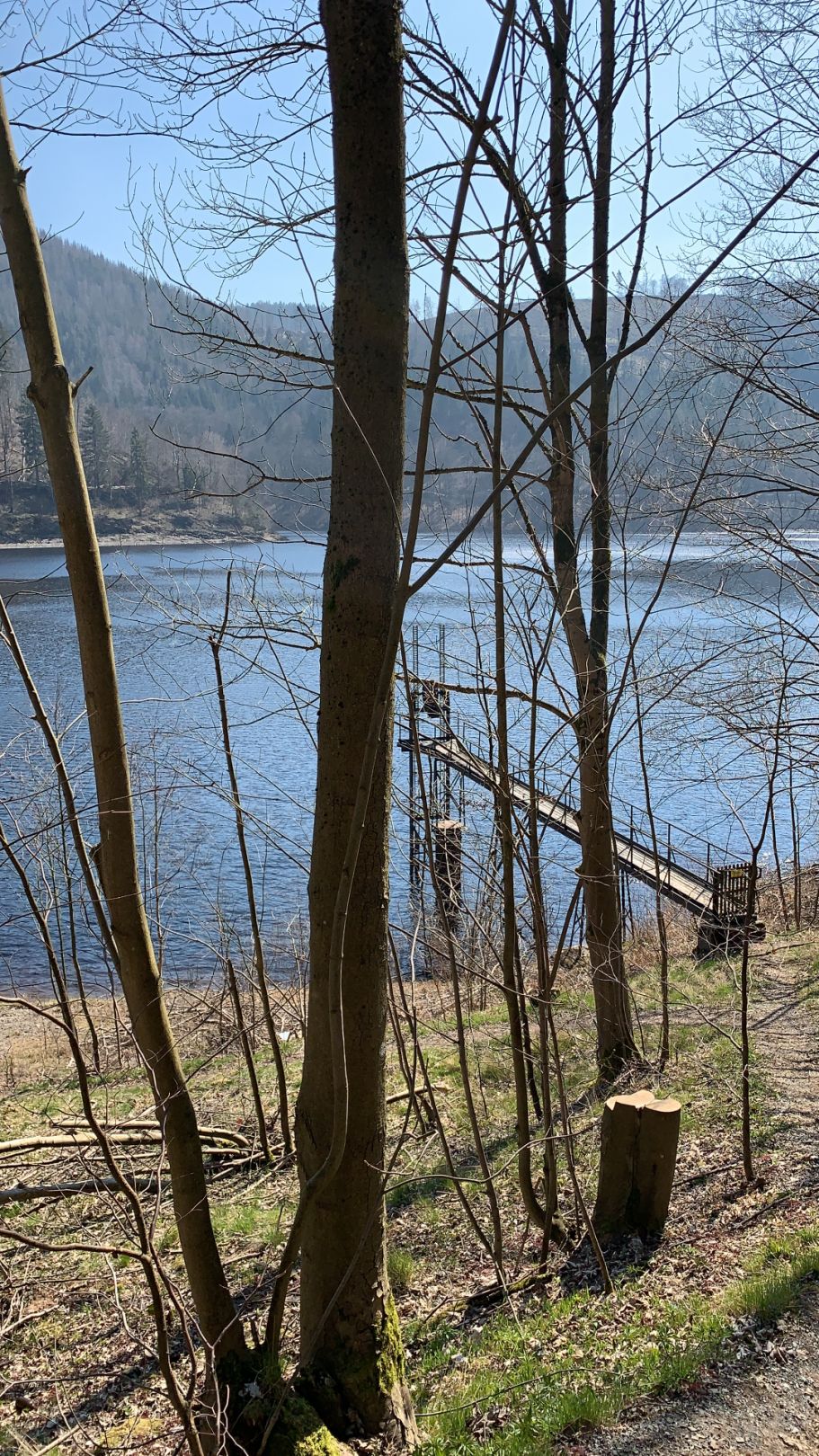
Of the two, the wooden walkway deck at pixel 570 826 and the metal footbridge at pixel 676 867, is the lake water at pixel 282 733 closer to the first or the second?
the metal footbridge at pixel 676 867

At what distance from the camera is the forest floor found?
3359 mm

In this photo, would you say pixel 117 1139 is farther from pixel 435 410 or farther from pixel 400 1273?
pixel 435 410

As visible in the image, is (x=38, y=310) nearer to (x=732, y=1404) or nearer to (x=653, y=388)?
(x=653, y=388)

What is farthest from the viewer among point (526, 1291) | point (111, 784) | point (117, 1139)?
point (117, 1139)

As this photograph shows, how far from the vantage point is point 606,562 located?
22.4ft

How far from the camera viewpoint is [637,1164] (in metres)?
4.81

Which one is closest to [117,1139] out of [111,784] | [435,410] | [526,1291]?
[526,1291]

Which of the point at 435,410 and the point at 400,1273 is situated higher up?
the point at 435,410

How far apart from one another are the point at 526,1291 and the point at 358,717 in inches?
125

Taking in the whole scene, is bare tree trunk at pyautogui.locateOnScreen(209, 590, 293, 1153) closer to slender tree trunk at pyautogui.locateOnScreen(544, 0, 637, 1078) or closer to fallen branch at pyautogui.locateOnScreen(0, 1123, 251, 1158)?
fallen branch at pyautogui.locateOnScreen(0, 1123, 251, 1158)

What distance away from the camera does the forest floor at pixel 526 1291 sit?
3359mm

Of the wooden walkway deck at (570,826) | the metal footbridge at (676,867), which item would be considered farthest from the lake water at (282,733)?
the wooden walkway deck at (570,826)

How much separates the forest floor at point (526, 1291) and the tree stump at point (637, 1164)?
0.16 metres

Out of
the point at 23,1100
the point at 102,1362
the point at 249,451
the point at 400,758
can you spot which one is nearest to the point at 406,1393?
the point at 102,1362
